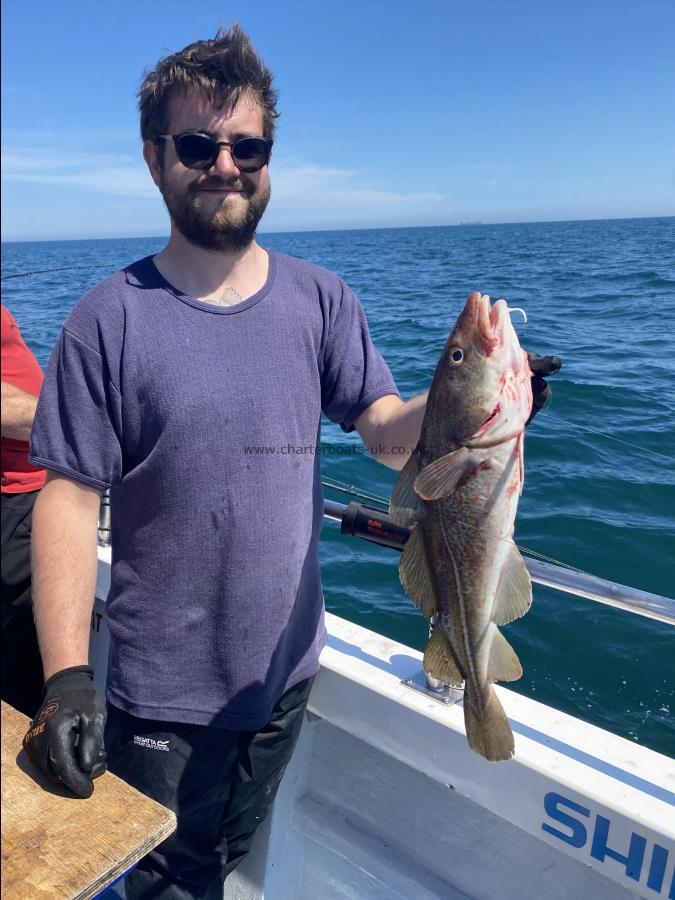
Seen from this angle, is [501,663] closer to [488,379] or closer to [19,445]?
[488,379]

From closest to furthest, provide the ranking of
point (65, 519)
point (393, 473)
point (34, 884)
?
point (34, 884) < point (65, 519) < point (393, 473)

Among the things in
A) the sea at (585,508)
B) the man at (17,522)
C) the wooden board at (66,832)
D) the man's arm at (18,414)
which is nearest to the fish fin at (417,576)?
the wooden board at (66,832)

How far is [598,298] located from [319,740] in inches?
674

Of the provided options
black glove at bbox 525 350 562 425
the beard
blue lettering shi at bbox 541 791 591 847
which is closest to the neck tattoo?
the beard

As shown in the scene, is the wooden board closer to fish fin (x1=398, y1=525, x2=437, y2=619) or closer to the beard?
fish fin (x1=398, y1=525, x2=437, y2=619)

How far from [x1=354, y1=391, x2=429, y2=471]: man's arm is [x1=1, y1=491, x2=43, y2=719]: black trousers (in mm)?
1631

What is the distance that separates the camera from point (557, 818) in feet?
7.55

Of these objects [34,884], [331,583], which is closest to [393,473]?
[331,583]

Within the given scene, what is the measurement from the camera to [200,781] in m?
2.35

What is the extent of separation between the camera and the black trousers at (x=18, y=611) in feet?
10.1

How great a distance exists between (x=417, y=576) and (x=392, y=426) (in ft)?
1.81

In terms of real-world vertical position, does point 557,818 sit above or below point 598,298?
below

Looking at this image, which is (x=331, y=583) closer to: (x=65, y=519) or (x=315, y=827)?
(x=315, y=827)

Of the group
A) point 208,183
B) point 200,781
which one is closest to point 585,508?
point 200,781
